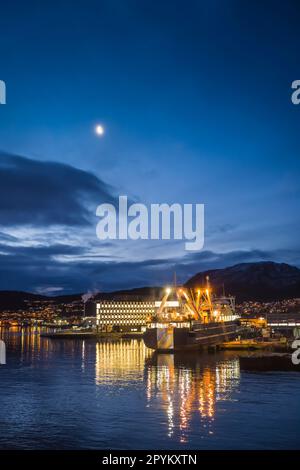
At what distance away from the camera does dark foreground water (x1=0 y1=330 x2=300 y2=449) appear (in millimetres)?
25266

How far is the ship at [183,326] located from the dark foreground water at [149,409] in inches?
1141

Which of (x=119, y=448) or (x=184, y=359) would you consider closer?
(x=119, y=448)

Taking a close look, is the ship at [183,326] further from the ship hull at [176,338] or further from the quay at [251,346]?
the quay at [251,346]

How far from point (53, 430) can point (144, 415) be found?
6.14 metres

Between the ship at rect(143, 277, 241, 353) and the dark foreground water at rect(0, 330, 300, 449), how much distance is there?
95.0 feet

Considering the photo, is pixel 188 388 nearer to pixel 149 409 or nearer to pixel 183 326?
pixel 149 409

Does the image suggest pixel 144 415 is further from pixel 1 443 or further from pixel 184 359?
pixel 184 359

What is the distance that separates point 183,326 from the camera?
89.0 meters

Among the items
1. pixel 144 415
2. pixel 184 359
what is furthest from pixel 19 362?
pixel 144 415

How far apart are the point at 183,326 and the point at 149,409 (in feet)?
184

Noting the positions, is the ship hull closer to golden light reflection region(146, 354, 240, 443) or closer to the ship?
the ship
